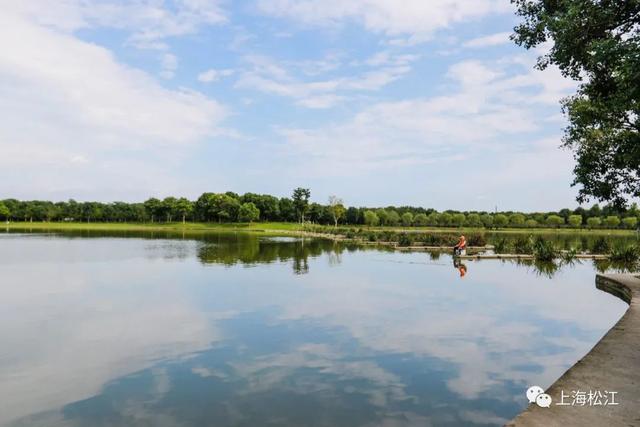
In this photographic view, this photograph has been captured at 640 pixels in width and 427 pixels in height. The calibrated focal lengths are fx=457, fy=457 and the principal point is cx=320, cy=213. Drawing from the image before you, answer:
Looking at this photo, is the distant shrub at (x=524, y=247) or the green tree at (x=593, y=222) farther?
the green tree at (x=593, y=222)

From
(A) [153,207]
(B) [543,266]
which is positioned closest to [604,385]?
(B) [543,266]

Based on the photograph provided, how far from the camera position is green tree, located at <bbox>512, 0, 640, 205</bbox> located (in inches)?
318

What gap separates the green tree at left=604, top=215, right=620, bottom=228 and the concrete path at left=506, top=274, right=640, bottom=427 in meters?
→ 109

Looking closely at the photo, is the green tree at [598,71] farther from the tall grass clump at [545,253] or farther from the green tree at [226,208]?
the green tree at [226,208]

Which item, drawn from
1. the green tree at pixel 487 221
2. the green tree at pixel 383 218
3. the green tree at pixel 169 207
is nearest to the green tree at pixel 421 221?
the green tree at pixel 383 218

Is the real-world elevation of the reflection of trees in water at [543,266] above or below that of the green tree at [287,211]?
below

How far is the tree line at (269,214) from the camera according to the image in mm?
108938

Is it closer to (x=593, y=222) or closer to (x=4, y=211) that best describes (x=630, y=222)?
(x=593, y=222)

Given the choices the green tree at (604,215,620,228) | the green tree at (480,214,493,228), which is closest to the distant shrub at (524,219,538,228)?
the green tree at (480,214,493,228)

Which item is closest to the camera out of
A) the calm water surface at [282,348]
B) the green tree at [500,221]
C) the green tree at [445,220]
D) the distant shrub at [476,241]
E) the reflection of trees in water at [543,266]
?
the calm water surface at [282,348]

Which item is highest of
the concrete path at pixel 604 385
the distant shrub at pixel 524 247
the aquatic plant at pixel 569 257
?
the distant shrub at pixel 524 247

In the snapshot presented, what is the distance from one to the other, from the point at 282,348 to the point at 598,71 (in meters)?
9.49

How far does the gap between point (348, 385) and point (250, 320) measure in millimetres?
5288

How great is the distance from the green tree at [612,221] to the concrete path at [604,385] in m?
109
